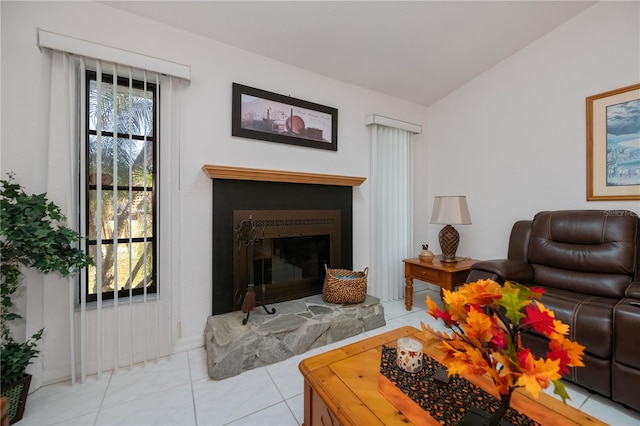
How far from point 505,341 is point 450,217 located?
2257 millimetres

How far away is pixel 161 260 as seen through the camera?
79.0 inches

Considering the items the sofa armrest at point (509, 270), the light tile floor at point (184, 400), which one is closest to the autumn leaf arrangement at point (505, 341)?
the light tile floor at point (184, 400)

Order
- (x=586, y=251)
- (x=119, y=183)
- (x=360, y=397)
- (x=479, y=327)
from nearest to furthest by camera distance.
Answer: (x=479, y=327), (x=360, y=397), (x=119, y=183), (x=586, y=251)

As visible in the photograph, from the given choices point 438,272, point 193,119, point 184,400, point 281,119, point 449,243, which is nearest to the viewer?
point 184,400

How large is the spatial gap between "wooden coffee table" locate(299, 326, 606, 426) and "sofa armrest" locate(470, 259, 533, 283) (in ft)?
3.63

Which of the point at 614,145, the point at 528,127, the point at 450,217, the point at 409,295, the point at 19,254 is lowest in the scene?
the point at 409,295

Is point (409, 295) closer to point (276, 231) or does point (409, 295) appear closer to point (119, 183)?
point (276, 231)

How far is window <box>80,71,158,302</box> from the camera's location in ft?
5.90

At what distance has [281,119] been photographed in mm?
2512

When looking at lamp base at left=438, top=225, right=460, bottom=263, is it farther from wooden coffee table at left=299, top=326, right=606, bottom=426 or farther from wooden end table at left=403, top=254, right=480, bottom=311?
wooden coffee table at left=299, top=326, right=606, bottom=426

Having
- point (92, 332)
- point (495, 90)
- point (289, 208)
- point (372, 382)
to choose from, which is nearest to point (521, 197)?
point (495, 90)

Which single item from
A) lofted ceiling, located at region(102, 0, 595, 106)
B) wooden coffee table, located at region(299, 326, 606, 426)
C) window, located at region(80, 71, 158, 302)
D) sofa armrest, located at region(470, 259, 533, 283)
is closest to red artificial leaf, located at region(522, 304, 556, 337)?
wooden coffee table, located at region(299, 326, 606, 426)

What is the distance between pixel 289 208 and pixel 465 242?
87.7 inches

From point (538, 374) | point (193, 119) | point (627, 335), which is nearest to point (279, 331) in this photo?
point (538, 374)
